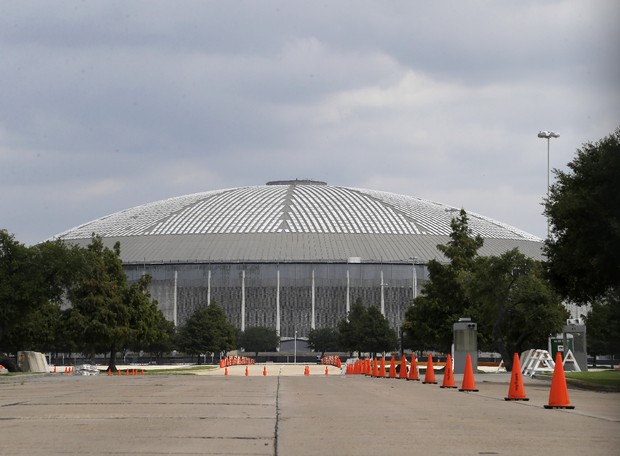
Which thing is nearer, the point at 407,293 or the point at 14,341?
the point at 14,341

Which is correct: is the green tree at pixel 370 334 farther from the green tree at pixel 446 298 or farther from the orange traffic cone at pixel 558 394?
the orange traffic cone at pixel 558 394

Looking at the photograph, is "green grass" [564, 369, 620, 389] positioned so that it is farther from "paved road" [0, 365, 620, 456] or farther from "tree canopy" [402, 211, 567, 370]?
"paved road" [0, 365, 620, 456]

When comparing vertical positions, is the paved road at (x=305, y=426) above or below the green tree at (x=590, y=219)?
below

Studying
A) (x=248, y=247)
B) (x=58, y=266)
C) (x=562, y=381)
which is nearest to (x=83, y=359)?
(x=248, y=247)

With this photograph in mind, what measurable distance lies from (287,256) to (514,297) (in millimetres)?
93339

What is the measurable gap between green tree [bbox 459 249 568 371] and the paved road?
3359 centimetres

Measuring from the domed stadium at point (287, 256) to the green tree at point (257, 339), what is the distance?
6322 mm

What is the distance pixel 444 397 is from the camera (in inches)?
910

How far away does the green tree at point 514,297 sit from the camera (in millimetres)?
55906

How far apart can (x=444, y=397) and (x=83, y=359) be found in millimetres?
125722

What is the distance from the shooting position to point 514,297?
57469 mm

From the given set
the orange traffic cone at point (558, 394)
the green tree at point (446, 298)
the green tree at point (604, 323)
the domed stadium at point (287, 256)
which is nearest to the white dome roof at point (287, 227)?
the domed stadium at point (287, 256)

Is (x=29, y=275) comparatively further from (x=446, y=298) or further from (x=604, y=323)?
(x=604, y=323)

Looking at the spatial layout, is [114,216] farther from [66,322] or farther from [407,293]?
[66,322]
